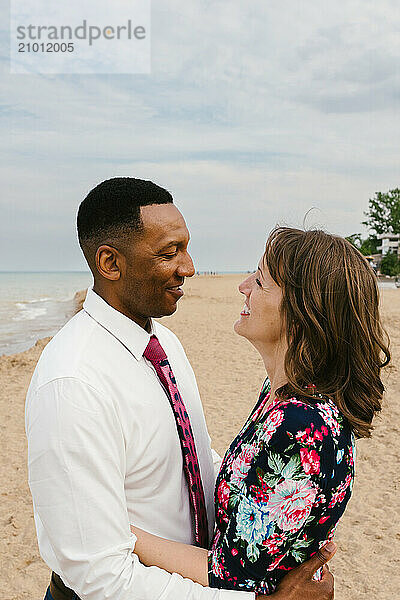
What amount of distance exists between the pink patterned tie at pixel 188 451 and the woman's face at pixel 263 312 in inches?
13.4

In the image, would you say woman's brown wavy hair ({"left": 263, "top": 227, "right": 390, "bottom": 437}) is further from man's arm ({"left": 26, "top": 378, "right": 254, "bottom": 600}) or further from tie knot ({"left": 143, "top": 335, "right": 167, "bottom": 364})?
man's arm ({"left": 26, "top": 378, "right": 254, "bottom": 600})

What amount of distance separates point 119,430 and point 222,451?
7.05 meters

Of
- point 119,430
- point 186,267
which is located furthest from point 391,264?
point 119,430

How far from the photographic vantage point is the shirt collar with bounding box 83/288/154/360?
223 cm

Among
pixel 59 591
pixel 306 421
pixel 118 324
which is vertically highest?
pixel 118 324

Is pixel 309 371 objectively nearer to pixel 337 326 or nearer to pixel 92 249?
pixel 337 326

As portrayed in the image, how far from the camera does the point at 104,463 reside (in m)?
1.88

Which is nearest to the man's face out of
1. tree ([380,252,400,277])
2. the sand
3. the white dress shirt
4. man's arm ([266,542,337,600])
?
the white dress shirt

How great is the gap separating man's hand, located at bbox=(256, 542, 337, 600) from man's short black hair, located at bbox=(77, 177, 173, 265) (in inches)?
50.1

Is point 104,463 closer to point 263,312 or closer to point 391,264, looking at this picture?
point 263,312

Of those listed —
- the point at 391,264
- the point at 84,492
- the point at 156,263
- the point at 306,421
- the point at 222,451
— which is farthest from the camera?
the point at 391,264

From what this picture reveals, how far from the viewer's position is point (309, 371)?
2150mm

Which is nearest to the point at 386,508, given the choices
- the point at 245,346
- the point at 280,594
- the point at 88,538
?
the point at 280,594

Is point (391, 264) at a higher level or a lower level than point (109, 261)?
lower
